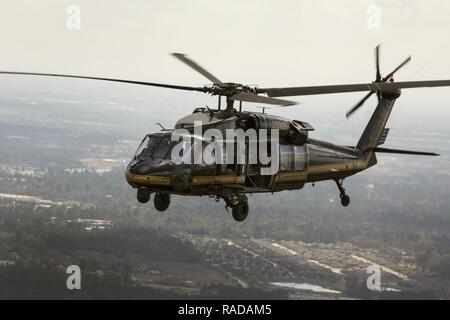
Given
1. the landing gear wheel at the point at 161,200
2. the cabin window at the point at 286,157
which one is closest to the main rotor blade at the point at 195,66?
the cabin window at the point at 286,157

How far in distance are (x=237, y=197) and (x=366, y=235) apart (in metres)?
120

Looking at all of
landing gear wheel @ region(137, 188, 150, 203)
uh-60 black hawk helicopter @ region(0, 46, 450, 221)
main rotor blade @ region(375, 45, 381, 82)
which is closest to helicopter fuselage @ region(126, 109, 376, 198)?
uh-60 black hawk helicopter @ region(0, 46, 450, 221)

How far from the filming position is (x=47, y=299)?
98.4 meters

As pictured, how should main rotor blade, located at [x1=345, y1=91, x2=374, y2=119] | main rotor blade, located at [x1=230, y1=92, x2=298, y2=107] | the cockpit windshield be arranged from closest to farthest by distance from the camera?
main rotor blade, located at [x1=230, y1=92, x2=298, y2=107], the cockpit windshield, main rotor blade, located at [x1=345, y1=91, x2=374, y2=119]

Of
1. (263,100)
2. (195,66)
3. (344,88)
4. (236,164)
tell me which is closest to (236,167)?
(236,164)

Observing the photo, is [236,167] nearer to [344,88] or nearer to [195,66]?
[344,88]

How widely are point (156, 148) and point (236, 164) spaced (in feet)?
9.90

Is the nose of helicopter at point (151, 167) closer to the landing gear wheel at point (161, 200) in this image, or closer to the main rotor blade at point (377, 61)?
the landing gear wheel at point (161, 200)

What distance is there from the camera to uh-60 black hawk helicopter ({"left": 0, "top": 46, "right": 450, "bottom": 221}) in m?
33.5

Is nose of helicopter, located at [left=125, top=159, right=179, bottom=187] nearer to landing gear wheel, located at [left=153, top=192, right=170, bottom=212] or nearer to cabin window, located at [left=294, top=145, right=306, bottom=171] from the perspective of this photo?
landing gear wheel, located at [left=153, top=192, right=170, bottom=212]

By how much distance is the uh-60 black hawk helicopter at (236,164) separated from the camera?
33500 mm

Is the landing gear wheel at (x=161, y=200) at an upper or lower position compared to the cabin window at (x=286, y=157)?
lower

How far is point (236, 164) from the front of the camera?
3519 cm
